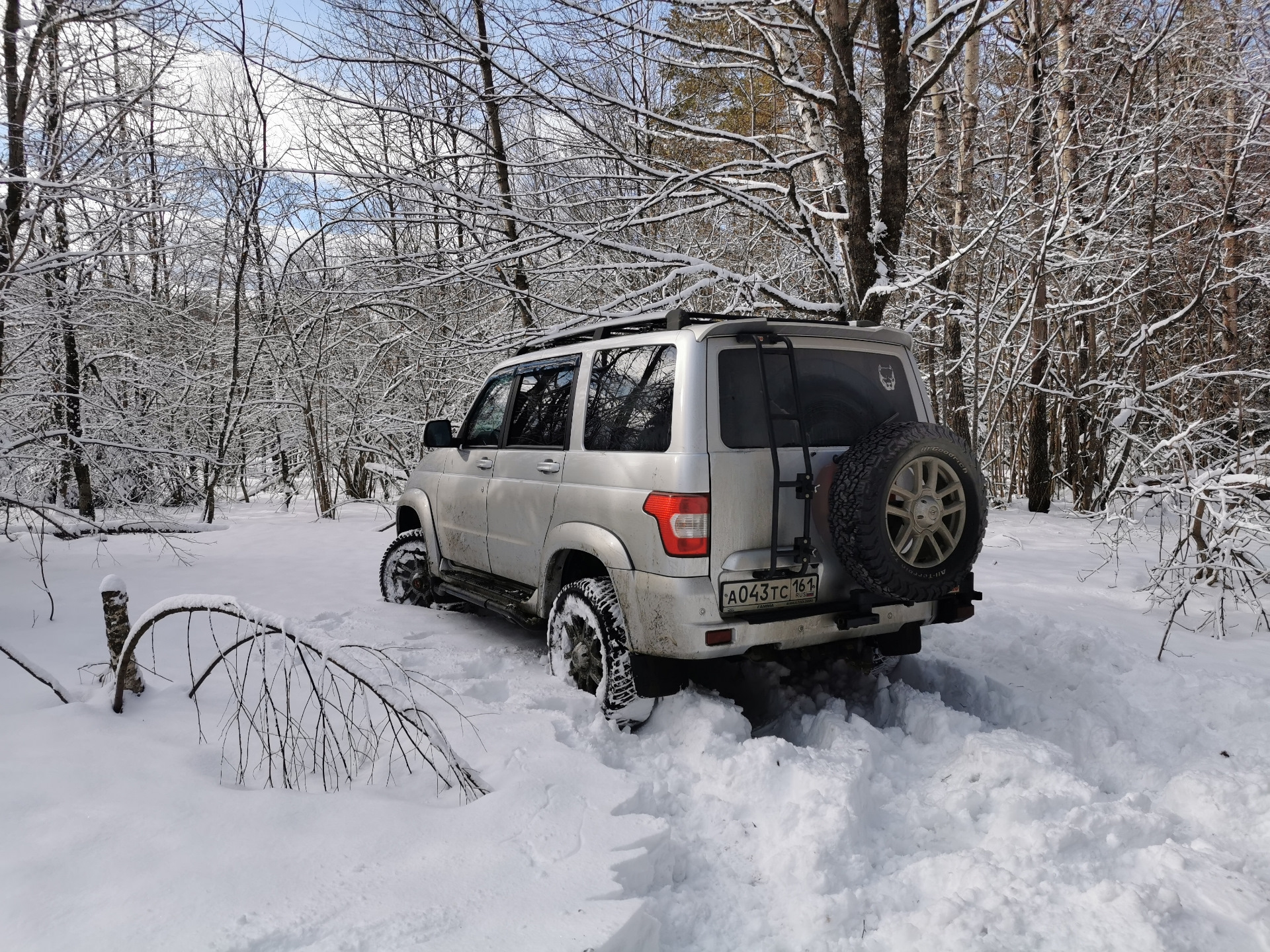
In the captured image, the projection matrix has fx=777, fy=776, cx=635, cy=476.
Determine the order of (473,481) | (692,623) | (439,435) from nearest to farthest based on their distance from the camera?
(692,623), (473,481), (439,435)

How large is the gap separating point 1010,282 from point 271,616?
337 inches

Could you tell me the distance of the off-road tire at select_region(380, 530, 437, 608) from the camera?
594cm

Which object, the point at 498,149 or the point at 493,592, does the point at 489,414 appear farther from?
the point at 498,149

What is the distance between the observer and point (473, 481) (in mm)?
5145

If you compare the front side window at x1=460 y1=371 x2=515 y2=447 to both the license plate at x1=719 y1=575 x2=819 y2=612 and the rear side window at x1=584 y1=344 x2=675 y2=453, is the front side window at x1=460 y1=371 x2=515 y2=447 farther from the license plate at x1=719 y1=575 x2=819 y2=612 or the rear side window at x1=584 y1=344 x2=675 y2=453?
the license plate at x1=719 y1=575 x2=819 y2=612

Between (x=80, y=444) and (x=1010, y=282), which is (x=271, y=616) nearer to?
(x=80, y=444)

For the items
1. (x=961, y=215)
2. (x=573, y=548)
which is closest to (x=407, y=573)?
(x=573, y=548)

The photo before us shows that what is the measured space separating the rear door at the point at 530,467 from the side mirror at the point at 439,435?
0.74 metres

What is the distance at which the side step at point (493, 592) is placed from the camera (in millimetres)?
4508

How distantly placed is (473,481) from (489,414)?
481mm

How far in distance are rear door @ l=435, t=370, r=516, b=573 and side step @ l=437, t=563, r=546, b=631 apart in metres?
0.07

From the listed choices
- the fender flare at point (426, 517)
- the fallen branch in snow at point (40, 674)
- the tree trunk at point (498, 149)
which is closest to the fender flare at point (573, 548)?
the fender flare at point (426, 517)

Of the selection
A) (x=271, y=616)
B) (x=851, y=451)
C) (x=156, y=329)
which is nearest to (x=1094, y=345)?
(x=851, y=451)

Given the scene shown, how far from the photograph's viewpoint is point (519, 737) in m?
3.37
